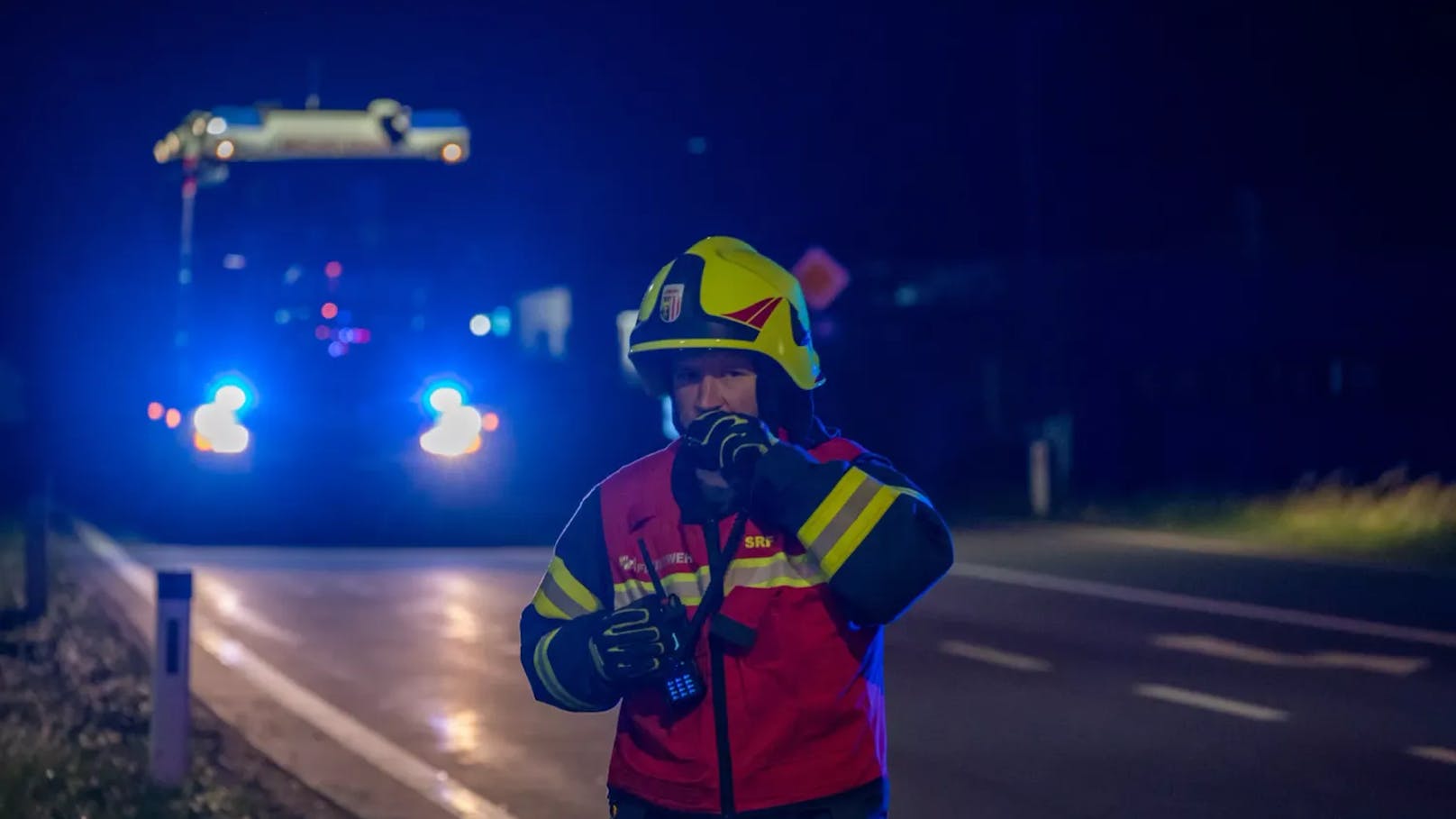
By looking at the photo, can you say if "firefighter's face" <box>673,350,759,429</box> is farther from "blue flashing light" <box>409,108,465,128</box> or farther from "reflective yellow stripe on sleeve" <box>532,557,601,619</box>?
"blue flashing light" <box>409,108,465,128</box>

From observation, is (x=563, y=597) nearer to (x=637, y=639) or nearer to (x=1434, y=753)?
(x=637, y=639)

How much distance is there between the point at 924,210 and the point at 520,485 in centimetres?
1376

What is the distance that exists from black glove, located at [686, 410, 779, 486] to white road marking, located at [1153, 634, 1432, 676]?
27.9 ft

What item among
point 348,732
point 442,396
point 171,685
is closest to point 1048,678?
point 348,732

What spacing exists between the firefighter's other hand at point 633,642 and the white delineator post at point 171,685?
183 inches

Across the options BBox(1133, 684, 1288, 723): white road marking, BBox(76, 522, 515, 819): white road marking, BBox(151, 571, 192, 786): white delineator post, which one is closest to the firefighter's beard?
BBox(76, 522, 515, 819): white road marking

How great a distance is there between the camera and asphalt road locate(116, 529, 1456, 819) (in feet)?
26.0

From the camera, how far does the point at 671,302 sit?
11.5 feet

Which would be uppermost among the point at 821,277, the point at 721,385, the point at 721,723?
the point at 821,277

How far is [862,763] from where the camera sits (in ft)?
10.9

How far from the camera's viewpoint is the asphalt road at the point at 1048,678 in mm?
A: 7910

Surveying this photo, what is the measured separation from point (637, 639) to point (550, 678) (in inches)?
11.0

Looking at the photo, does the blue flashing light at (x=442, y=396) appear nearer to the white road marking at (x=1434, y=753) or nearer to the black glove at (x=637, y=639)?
the white road marking at (x=1434, y=753)

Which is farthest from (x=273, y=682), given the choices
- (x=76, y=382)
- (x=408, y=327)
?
(x=76, y=382)
